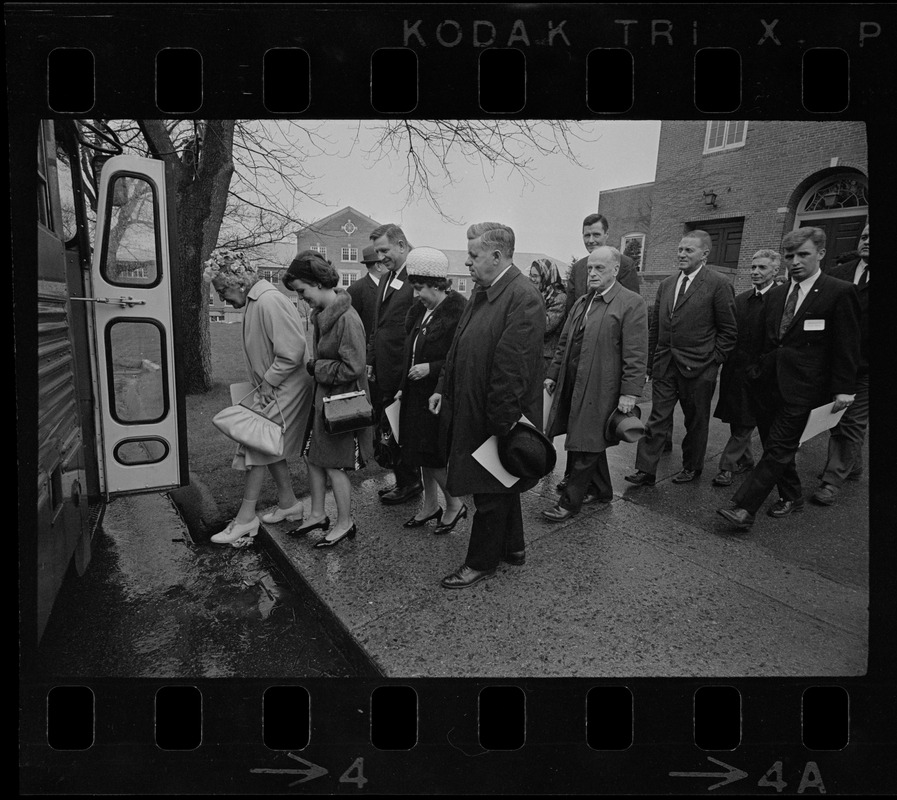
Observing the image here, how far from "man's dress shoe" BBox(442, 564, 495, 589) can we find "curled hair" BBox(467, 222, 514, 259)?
1.67m

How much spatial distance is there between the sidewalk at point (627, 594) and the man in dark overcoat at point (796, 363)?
129 millimetres

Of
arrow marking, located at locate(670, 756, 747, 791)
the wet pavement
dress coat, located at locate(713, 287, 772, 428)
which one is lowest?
arrow marking, located at locate(670, 756, 747, 791)

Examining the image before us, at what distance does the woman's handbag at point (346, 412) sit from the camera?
290cm

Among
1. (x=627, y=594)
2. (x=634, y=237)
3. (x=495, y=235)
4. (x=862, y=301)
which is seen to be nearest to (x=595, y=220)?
(x=634, y=237)

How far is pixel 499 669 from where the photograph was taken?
2.19 m

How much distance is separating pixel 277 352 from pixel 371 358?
703mm

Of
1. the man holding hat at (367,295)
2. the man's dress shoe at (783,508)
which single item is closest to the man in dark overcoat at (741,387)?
the man's dress shoe at (783,508)

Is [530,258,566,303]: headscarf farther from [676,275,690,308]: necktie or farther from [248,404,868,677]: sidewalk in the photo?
[248,404,868,677]: sidewalk

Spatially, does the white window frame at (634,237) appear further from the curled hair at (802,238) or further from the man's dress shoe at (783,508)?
the man's dress shoe at (783,508)

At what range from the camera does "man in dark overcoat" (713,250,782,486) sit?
282 cm

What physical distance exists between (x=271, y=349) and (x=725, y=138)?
2549 millimetres

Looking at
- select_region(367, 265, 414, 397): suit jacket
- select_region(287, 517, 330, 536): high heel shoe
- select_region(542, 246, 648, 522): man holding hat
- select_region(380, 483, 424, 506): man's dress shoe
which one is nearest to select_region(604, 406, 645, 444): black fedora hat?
select_region(542, 246, 648, 522): man holding hat

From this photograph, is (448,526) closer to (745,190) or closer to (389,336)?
(389,336)
